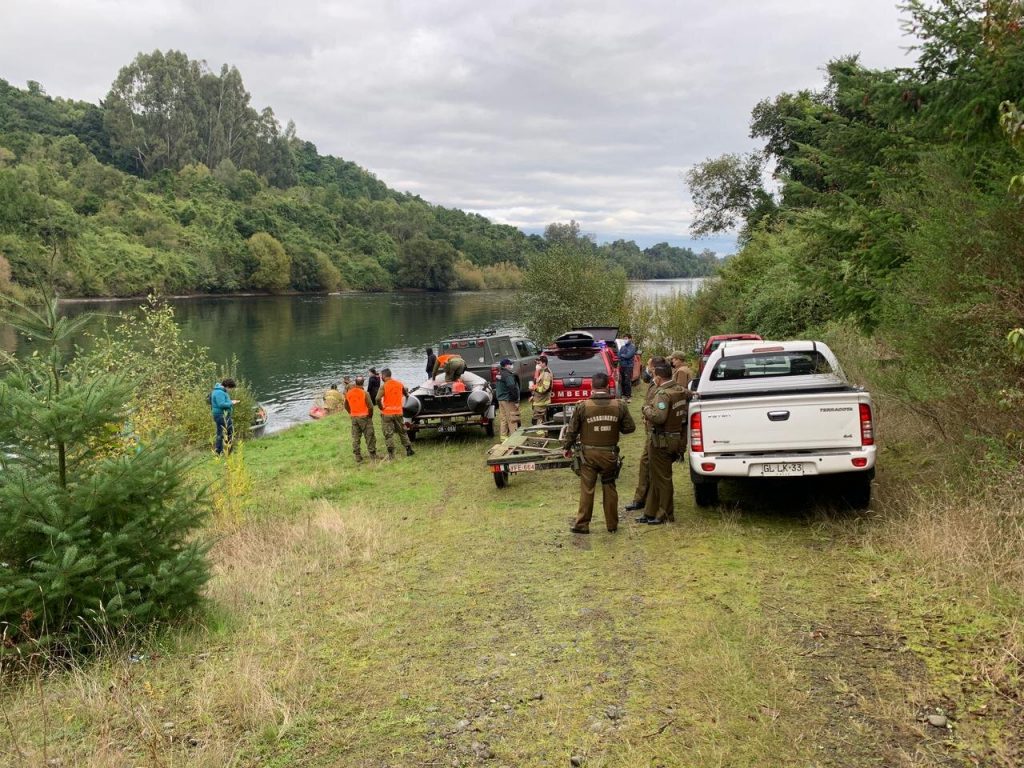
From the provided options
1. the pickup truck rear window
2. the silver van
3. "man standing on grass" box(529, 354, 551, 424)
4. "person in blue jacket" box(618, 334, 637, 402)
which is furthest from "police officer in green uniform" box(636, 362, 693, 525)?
"person in blue jacket" box(618, 334, 637, 402)

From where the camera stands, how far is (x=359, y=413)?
13250 millimetres

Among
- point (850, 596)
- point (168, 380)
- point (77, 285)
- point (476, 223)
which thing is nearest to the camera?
point (850, 596)

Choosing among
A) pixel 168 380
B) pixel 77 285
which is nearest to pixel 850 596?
pixel 168 380

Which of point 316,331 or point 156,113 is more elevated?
point 156,113

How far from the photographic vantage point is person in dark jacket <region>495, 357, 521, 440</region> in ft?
41.1

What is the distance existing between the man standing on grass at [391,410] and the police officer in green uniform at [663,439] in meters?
6.35

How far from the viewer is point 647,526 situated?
25.2ft

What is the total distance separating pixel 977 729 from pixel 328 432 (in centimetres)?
1779

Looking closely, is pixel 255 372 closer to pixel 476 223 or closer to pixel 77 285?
pixel 77 285

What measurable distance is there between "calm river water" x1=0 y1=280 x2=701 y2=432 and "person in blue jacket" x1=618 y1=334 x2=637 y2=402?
19.9 ft

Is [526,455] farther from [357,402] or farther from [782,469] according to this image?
[357,402]

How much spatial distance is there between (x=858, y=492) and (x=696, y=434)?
70.8 inches

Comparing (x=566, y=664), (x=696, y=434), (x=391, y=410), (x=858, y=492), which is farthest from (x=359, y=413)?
(x=566, y=664)

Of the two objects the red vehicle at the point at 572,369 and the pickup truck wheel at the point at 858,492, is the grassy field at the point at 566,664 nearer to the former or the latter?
the pickup truck wheel at the point at 858,492
